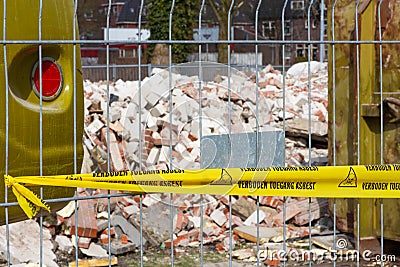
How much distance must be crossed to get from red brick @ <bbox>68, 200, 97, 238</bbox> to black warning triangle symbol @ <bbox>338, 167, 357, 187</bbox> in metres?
4.09

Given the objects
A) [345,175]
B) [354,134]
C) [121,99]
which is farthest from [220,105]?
[345,175]

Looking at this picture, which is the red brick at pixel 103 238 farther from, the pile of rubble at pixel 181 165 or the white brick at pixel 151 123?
the white brick at pixel 151 123

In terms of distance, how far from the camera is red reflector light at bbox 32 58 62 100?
4.05m

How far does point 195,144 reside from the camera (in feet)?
33.9

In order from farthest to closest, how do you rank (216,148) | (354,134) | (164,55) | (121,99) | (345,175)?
(164,55), (121,99), (354,134), (216,148), (345,175)

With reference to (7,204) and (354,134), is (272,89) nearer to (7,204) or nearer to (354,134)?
(354,134)

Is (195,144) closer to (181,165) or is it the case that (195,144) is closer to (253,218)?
(181,165)

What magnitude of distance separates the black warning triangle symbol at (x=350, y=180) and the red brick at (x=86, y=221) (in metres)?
4.09

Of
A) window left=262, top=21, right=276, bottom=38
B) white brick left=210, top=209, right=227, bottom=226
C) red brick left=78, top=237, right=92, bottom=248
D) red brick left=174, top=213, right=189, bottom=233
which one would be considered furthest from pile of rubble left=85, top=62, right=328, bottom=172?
window left=262, top=21, right=276, bottom=38

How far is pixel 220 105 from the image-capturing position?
36.7 feet

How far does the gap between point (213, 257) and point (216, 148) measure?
2.50 meters

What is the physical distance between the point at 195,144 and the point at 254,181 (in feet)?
19.1

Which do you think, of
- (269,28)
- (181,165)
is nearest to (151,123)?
(181,165)

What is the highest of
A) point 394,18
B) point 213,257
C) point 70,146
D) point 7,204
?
point 394,18
